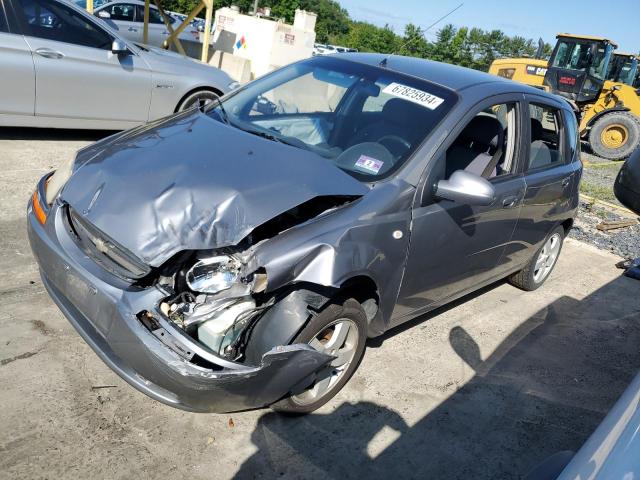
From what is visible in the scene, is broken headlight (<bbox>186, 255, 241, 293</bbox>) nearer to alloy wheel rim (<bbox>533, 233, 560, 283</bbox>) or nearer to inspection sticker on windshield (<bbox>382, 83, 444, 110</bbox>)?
inspection sticker on windshield (<bbox>382, 83, 444, 110</bbox>)

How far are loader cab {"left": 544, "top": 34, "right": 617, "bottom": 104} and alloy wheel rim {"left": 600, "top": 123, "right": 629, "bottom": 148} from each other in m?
0.89

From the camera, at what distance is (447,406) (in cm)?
343

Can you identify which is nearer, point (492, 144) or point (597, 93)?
point (492, 144)

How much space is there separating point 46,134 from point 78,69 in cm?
116

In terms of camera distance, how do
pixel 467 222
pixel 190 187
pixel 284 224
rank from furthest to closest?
pixel 467 222 < pixel 284 224 < pixel 190 187

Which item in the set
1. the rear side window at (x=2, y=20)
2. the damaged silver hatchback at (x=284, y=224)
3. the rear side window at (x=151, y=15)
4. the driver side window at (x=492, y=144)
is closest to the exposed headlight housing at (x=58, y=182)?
the damaged silver hatchback at (x=284, y=224)

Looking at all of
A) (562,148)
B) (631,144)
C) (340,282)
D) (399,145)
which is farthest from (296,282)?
(631,144)

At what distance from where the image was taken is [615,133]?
14531 mm

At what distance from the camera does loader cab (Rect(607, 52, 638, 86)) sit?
1587cm

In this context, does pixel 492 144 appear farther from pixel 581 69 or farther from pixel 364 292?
pixel 581 69

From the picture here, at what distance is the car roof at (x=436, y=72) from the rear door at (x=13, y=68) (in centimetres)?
378

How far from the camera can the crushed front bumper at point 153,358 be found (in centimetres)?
242

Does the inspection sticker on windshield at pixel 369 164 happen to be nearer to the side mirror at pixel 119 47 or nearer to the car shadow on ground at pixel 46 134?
the side mirror at pixel 119 47

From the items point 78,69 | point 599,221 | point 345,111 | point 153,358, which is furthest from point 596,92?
point 153,358
